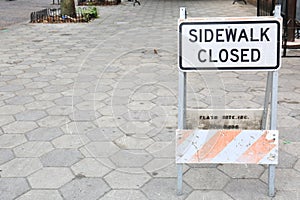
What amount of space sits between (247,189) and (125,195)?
2.67 ft

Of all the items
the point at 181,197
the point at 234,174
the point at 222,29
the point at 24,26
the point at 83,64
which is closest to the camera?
the point at 222,29

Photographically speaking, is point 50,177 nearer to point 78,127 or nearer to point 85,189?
point 85,189

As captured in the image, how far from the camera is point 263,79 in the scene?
5.30 metres

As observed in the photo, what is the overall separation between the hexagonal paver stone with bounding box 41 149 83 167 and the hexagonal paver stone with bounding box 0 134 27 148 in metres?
0.38

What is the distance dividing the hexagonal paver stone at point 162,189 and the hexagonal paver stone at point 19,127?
151cm

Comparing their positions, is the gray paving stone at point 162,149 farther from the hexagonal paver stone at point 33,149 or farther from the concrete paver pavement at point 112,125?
the hexagonal paver stone at point 33,149

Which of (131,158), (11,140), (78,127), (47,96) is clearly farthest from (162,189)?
(47,96)

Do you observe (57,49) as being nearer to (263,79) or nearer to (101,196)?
(263,79)

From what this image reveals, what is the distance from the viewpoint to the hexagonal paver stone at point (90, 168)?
117 inches

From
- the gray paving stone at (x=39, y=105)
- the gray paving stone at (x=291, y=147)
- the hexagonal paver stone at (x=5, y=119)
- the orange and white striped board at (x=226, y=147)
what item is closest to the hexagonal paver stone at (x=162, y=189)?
the orange and white striped board at (x=226, y=147)

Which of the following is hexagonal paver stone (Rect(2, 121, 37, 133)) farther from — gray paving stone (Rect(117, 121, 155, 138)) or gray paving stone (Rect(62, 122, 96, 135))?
gray paving stone (Rect(117, 121, 155, 138))

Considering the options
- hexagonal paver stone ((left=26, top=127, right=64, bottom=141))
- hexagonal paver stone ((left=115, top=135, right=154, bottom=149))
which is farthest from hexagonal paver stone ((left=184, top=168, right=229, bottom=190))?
hexagonal paver stone ((left=26, top=127, right=64, bottom=141))

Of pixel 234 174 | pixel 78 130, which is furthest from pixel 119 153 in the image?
pixel 234 174

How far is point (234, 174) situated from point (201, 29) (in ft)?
3.65
